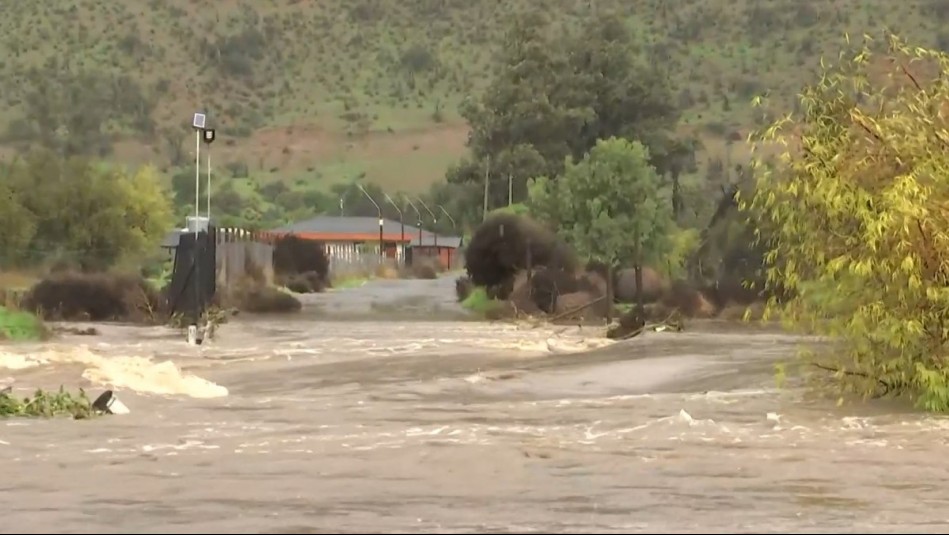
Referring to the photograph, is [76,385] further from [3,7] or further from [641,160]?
[3,7]

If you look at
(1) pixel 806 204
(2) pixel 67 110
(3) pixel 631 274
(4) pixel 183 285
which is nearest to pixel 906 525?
(1) pixel 806 204

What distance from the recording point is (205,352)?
33.5 metres

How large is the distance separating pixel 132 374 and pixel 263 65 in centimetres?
12170

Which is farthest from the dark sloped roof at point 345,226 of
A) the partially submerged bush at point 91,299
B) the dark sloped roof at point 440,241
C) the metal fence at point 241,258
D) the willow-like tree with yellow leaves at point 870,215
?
the willow-like tree with yellow leaves at point 870,215

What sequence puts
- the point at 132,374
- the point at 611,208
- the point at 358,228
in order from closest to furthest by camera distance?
the point at 132,374, the point at 611,208, the point at 358,228

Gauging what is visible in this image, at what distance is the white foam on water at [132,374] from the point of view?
24250 mm

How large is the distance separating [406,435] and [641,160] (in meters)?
45.1

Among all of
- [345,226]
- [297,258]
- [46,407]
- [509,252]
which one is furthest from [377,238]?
[46,407]

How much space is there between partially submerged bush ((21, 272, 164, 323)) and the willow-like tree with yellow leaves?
86.1ft

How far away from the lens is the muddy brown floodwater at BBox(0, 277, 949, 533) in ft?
44.0

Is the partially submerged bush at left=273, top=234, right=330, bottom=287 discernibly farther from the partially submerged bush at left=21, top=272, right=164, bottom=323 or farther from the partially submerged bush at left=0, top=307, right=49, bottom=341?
the partially submerged bush at left=0, top=307, right=49, bottom=341

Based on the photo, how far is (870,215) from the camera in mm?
21172

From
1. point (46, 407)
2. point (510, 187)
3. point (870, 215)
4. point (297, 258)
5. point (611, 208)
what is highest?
point (510, 187)

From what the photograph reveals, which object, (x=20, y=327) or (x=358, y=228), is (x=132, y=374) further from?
Answer: (x=358, y=228)
